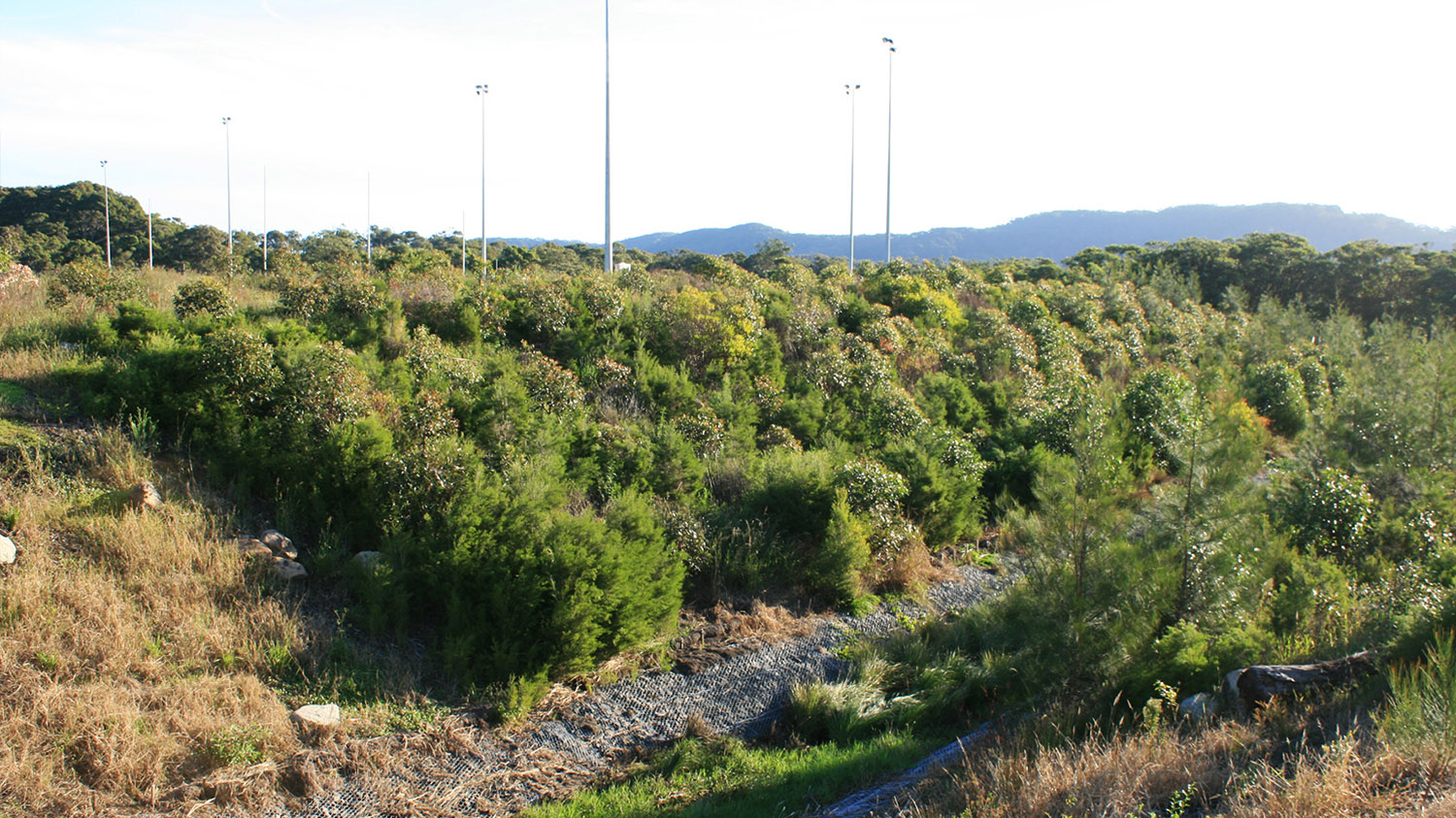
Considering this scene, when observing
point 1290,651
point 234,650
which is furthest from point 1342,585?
point 234,650

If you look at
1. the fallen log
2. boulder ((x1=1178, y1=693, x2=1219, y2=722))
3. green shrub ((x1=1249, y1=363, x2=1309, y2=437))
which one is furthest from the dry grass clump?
green shrub ((x1=1249, y1=363, x2=1309, y2=437))

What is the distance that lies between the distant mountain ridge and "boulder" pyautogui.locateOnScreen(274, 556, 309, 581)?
115 m

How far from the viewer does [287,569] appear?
23.4 feet

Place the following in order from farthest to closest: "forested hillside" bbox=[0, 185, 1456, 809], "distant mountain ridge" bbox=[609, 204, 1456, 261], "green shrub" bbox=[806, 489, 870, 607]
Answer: "distant mountain ridge" bbox=[609, 204, 1456, 261] < "green shrub" bbox=[806, 489, 870, 607] < "forested hillside" bbox=[0, 185, 1456, 809]

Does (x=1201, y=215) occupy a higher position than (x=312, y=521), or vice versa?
(x=1201, y=215)

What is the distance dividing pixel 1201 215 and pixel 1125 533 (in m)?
156

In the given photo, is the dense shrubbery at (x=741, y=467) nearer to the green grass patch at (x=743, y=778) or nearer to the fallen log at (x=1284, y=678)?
the fallen log at (x=1284, y=678)

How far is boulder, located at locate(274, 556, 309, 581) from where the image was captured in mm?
7102

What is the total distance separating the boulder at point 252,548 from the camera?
7109 millimetres

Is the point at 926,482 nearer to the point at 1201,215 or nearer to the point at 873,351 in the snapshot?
the point at 873,351

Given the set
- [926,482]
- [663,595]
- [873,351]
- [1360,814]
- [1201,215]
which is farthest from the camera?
[1201,215]

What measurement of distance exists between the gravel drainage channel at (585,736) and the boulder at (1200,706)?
317 centimetres

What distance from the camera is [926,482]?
10930 millimetres

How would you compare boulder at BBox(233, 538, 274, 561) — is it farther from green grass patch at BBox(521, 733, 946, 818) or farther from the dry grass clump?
green grass patch at BBox(521, 733, 946, 818)
